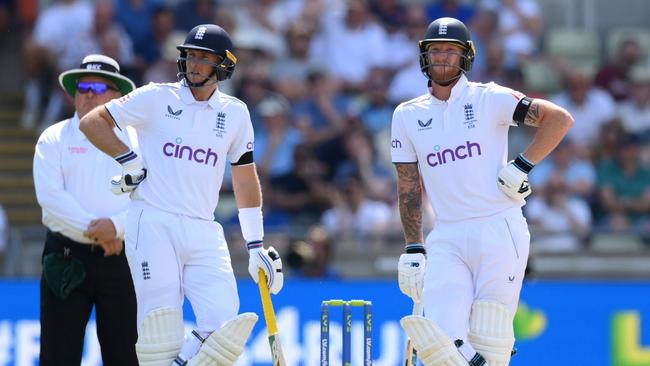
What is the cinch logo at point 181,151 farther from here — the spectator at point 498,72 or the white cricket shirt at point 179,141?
the spectator at point 498,72

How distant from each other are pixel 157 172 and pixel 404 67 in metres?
7.64

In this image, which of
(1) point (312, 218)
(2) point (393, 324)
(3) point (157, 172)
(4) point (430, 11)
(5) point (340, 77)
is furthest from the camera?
(4) point (430, 11)

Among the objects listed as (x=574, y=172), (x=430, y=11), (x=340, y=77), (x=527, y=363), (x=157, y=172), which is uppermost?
(x=430, y=11)

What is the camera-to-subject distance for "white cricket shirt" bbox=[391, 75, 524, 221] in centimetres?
792

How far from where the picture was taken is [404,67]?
601 inches

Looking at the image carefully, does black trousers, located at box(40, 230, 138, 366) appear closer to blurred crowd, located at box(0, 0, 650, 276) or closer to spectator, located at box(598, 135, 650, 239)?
blurred crowd, located at box(0, 0, 650, 276)

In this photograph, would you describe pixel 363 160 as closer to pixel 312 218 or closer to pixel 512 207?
pixel 312 218

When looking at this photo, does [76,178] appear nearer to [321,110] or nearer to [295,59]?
[321,110]

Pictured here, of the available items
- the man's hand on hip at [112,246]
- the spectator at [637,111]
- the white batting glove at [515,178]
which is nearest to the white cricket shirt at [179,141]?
the man's hand on hip at [112,246]

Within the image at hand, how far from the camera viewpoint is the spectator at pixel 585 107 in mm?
15000

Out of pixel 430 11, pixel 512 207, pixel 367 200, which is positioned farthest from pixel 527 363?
pixel 430 11

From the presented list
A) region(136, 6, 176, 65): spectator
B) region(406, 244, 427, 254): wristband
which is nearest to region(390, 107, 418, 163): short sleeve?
region(406, 244, 427, 254): wristband

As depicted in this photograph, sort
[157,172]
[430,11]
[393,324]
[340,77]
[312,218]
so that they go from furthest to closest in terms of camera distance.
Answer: [430,11] → [340,77] → [312,218] → [393,324] → [157,172]

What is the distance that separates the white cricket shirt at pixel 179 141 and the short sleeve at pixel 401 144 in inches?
36.4
